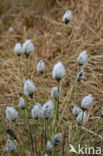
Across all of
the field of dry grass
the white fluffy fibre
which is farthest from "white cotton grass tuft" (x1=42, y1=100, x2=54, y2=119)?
the field of dry grass

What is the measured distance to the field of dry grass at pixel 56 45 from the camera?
65.7 inches

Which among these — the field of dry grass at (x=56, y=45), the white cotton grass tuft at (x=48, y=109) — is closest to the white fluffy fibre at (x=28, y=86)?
the white cotton grass tuft at (x=48, y=109)

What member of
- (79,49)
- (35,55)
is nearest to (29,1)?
(35,55)

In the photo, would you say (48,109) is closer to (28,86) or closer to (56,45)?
(28,86)

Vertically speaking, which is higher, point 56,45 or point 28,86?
point 56,45

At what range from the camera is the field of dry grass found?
1.67 metres

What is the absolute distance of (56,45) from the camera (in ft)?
7.03

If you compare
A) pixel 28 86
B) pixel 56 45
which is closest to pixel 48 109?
pixel 28 86

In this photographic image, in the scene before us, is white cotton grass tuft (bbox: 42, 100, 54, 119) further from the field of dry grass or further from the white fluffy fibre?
the field of dry grass

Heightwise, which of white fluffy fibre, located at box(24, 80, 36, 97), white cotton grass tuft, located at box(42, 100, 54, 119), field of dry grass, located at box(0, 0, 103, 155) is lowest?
white cotton grass tuft, located at box(42, 100, 54, 119)

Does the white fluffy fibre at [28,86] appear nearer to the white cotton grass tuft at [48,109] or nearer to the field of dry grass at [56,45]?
the white cotton grass tuft at [48,109]

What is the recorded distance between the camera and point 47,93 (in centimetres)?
175

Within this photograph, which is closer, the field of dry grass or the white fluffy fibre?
the white fluffy fibre

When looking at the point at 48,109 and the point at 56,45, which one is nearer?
the point at 48,109
